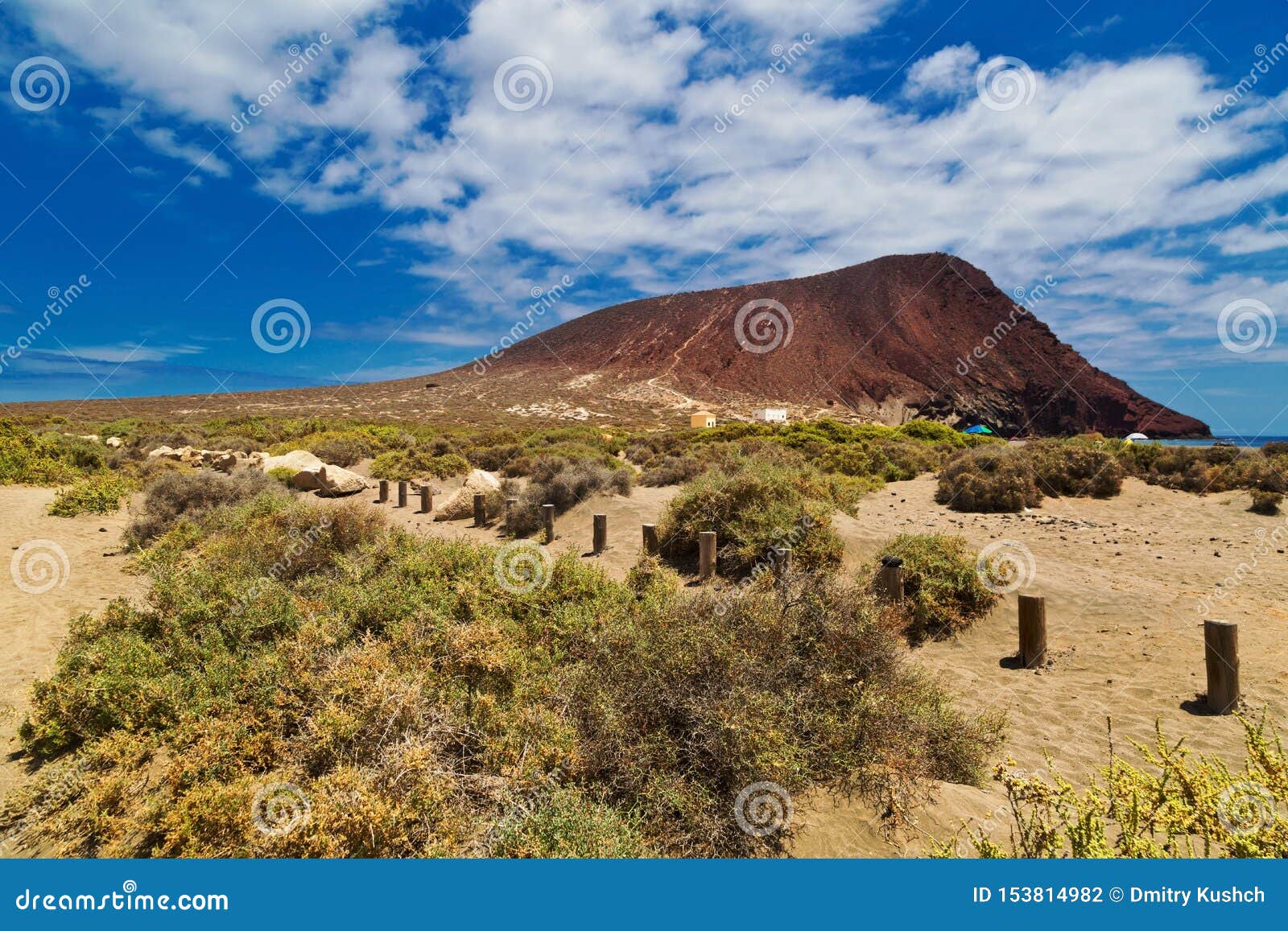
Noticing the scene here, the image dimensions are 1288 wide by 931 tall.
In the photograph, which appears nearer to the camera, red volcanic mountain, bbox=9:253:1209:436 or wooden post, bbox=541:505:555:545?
wooden post, bbox=541:505:555:545

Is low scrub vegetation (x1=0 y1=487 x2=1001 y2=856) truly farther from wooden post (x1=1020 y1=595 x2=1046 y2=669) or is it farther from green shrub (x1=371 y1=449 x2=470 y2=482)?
green shrub (x1=371 y1=449 x2=470 y2=482)

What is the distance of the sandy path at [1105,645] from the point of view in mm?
5027

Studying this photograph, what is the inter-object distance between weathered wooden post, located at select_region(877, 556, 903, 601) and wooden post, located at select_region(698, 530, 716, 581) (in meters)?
2.41

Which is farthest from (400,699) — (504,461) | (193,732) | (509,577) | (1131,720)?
(504,461)

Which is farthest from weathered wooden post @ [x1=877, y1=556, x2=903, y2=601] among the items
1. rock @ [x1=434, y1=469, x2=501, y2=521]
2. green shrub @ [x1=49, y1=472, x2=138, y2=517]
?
green shrub @ [x1=49, y1=472, x2=138, y2=517]

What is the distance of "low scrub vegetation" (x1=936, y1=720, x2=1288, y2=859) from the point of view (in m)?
2.76

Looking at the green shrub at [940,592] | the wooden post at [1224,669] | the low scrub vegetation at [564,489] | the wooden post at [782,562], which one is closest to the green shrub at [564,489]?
the low scrub vegetation at [564,489]

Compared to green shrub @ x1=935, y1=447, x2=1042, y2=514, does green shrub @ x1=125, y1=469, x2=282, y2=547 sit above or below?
below

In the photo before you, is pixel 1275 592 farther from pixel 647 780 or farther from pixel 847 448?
pixel 847 448

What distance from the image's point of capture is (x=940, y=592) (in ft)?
25.3

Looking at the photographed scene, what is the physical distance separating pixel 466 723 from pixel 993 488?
13826 millimetres

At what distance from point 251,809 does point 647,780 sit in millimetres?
2271

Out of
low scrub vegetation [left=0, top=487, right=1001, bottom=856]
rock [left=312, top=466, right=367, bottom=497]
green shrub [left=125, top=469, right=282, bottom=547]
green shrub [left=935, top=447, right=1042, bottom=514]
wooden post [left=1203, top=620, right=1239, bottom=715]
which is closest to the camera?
low scrub vegetation [left=0, top=487, right=1001, bottom=856]

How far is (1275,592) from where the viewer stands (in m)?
8.03
